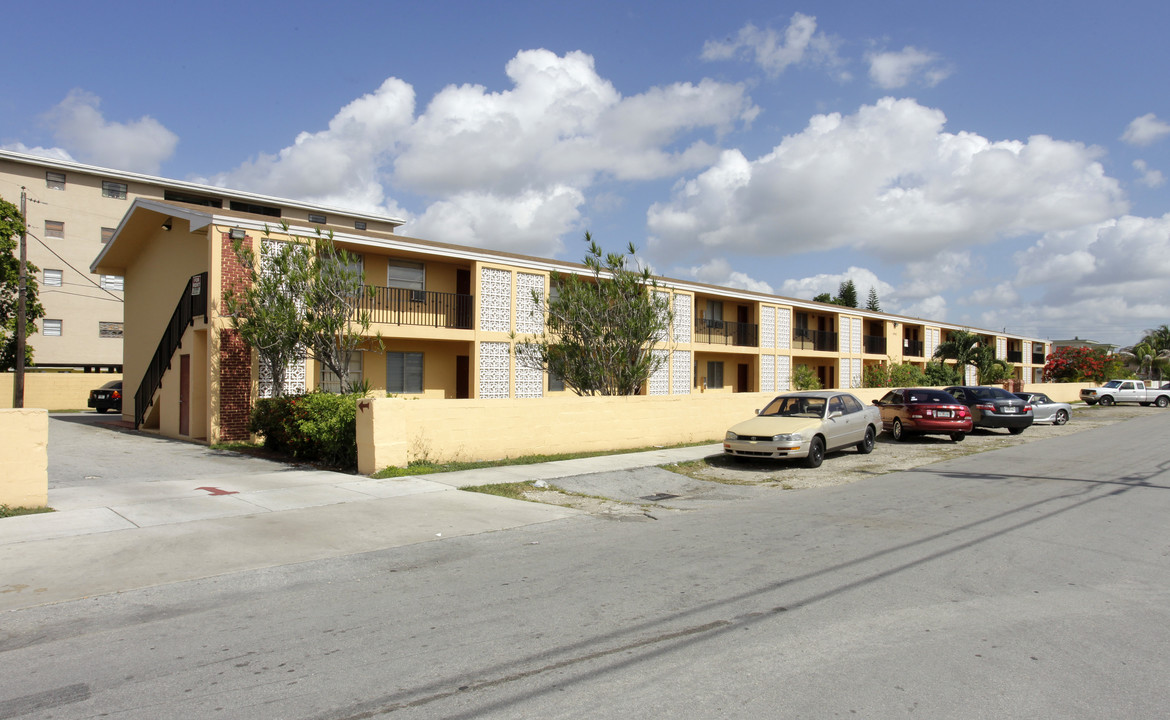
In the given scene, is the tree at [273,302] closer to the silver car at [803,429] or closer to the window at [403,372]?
the window at [403,372]

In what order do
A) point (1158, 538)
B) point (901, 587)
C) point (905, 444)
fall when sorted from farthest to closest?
point (905, 444) < point (1158, 538) < point (901, 587)

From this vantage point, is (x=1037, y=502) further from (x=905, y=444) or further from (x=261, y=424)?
(x=261, y=424)

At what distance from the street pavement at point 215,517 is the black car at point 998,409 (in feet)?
44.6

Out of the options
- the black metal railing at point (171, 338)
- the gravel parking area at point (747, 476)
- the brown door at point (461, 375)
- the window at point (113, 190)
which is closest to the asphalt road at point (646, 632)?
the gravel parking area at point (747, 476)

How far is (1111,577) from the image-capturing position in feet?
20.9

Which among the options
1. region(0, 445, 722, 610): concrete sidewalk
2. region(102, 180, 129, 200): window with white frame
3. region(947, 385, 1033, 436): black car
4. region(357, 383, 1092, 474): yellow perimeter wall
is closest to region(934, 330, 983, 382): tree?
region(947, 385, 1033, 436): black car

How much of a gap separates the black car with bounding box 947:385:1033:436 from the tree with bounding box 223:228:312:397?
1900 centimetres

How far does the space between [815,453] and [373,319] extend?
1193 cm

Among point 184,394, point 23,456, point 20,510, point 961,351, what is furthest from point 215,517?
point 961,351

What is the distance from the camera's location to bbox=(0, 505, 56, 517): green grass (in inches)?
345

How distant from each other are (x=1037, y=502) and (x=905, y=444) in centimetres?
1006

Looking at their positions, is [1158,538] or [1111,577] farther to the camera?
[1158,538]

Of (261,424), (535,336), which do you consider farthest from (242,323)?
(535,336)

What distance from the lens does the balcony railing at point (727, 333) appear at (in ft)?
98.1
